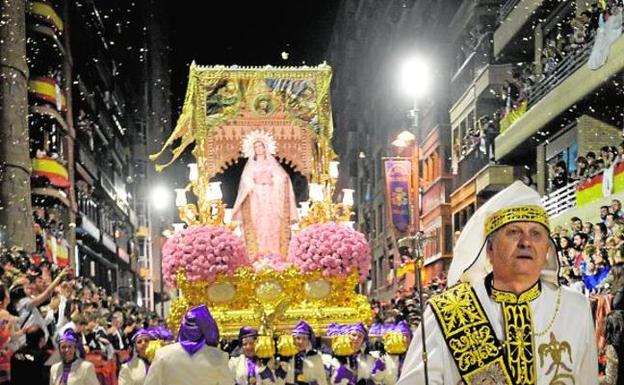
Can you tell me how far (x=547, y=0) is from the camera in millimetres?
28609

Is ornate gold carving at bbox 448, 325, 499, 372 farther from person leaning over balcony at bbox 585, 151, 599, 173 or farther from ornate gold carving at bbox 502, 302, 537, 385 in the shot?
person leaning over balcony at bbox 585, 151, 599, 173

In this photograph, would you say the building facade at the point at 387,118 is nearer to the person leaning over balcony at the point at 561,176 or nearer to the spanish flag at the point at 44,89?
the person leaning over balcony at the point at 561,176

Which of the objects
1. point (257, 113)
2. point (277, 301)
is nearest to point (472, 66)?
point (257, 113)

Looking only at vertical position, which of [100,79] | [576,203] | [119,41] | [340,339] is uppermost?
[119,41]

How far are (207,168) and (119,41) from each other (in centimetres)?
5560

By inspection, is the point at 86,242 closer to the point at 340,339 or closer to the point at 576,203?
the point at 576,203

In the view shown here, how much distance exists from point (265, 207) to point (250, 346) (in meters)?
6.62

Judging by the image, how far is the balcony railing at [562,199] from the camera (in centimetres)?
2405

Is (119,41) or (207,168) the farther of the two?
(119,41)

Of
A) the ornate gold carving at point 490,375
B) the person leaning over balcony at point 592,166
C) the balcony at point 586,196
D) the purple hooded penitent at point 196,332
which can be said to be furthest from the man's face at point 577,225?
the ornate gold carving at point 490,375

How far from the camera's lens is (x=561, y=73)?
25.7 meters

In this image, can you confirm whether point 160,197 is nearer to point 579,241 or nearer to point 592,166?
point 592,166

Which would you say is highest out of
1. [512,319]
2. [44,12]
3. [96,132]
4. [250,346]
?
[44,12]

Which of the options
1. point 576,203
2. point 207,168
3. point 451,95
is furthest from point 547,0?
point 451,95
